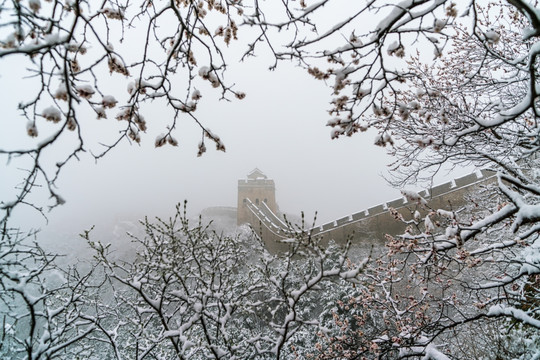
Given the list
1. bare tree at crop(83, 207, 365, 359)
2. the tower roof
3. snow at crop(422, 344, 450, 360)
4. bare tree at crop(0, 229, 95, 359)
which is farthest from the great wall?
the tower roof

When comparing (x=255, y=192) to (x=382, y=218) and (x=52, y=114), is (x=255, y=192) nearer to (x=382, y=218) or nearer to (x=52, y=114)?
(x=382, y=218)

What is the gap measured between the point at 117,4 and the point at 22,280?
339cm

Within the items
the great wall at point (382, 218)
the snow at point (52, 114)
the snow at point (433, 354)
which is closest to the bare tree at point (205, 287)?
the snow at point (433, 354)

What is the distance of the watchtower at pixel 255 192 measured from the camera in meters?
35.0

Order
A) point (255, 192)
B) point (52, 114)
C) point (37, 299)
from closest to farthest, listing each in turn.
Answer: point (52, 114)
point (37, 299)
point (255, 192)

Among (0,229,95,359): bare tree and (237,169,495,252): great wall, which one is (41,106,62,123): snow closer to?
(0,229,95,359): bare tree

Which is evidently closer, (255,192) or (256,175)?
(255,192)

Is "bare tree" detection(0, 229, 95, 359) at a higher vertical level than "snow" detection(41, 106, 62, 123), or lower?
lower

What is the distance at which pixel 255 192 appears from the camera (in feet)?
117

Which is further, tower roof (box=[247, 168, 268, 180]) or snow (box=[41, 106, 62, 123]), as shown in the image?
tower roof (box=[247, 168, 268, 180])

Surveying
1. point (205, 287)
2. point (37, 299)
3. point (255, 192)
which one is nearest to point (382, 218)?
point (205, 287)

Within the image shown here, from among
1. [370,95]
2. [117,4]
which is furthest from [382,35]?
[117,4]

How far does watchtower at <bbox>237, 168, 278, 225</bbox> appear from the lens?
3497 cm

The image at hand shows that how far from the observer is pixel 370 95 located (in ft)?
8.94
